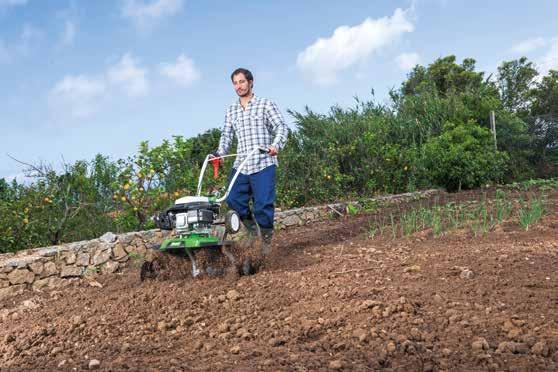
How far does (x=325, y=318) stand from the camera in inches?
158

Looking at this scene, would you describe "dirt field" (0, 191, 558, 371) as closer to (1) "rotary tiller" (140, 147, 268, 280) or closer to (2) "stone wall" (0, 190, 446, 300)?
(1) "rotary tiller" (140, 147, 268, 280)

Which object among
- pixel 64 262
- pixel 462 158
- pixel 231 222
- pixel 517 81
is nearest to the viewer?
pixel 231 222

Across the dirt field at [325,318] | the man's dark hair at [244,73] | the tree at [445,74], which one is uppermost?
the tree at [445,74]

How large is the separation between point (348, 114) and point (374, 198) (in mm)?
3748

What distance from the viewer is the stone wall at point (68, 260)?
6.82 meters

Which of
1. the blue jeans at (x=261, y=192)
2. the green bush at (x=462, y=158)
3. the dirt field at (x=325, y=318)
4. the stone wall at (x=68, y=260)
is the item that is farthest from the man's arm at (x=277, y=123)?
the green bush at (x=462, y=158)

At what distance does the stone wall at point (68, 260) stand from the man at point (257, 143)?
1.74 meters

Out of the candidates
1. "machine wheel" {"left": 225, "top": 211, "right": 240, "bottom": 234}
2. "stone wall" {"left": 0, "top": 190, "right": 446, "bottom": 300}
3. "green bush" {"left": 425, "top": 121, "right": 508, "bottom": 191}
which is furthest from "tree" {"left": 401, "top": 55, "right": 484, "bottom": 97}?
"machine wheel" {"left": 225, "top": 211, "right": 240, "bottom": 234}

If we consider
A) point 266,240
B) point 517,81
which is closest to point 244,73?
point 266,240

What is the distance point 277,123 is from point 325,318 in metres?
2.48

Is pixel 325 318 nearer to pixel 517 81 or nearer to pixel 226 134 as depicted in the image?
pixel 226 134

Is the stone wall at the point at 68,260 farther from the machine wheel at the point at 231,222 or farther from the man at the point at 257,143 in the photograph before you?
the machine wheel at the point at 231,222

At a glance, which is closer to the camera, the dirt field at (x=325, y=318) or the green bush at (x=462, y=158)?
the dirt field at (x=325, y=318)

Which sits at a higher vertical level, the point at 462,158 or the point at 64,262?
the point at 462,158
